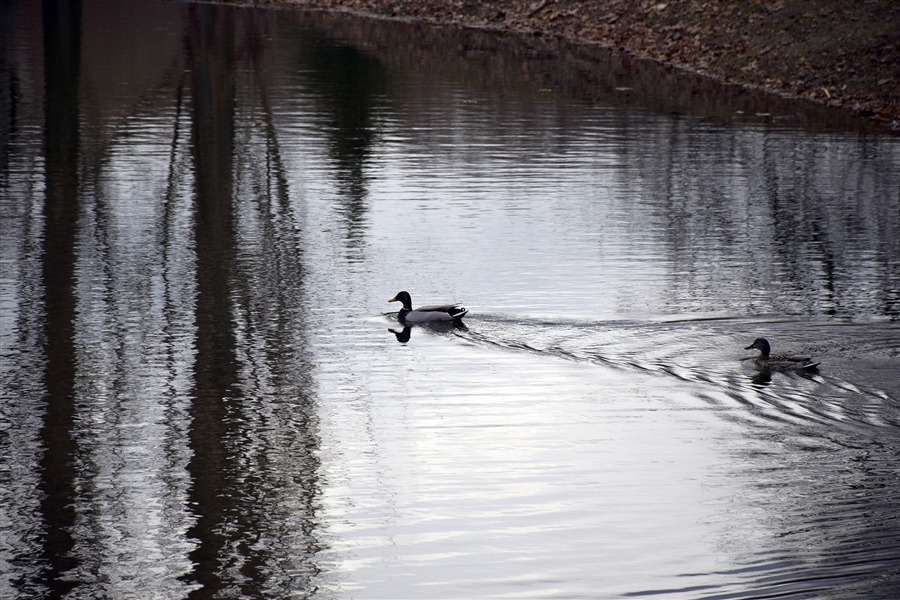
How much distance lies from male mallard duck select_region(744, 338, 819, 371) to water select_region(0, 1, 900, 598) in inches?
6.5


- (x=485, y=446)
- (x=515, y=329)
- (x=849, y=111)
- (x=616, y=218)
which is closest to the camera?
(x=485, y=446)

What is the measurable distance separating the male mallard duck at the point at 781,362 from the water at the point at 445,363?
0.16 meters

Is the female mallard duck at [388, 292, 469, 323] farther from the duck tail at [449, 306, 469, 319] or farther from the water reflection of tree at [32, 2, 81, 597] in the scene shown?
the water reflection of tree at [32, 2, 81, 597]

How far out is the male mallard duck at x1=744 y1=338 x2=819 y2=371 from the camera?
45.5 feet

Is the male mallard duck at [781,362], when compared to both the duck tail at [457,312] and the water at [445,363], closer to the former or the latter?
the water at [445,363]

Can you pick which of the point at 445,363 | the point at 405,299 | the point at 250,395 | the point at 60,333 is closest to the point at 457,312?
the point at 405,299

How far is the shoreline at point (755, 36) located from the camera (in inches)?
1348

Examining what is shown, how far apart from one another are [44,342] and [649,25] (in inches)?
1394

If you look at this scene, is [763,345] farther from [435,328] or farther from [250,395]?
[250,395]

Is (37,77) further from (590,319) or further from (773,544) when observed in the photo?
(773,544)

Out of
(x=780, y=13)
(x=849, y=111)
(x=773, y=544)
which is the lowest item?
(x=773, y=544)

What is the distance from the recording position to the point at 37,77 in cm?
3697

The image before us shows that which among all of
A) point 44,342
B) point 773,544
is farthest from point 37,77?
point 773,544

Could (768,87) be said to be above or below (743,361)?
above
